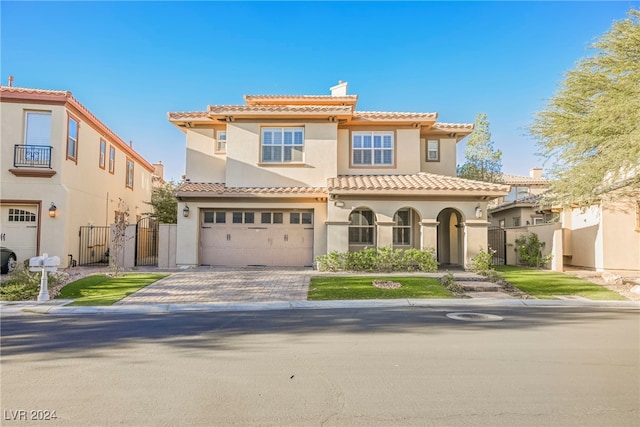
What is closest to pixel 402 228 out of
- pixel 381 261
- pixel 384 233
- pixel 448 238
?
pixel 384 233

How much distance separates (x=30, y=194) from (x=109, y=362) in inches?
575

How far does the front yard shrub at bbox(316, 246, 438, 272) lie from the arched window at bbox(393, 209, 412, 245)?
215 cm

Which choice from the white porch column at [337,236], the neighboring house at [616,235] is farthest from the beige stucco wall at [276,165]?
the neighboring house at [616,235]

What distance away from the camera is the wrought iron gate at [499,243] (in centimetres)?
2194

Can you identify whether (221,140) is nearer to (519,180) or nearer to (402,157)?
(402,157)

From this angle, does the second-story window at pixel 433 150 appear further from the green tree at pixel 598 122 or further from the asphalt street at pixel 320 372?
the asphalt street at pixel 320 372

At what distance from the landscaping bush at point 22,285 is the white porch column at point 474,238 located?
14.6 metres

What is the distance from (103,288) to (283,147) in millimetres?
9246

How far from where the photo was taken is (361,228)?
61.1 ft

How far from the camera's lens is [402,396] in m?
4.88

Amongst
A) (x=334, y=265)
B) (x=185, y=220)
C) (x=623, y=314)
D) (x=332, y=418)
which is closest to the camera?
(x=332, y=418)

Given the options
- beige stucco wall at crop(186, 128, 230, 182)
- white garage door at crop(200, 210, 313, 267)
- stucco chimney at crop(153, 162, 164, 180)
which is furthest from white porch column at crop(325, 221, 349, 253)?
stucco chimney at crop(153, 162, 164, 180)

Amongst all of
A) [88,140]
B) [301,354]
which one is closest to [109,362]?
[301,354]

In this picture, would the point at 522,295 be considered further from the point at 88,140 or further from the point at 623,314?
the point at 88,140
